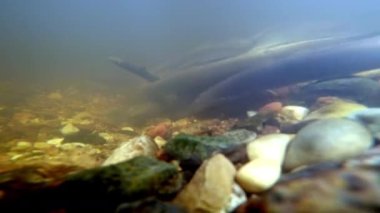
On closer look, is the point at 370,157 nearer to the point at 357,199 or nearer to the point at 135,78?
the point at 357,199

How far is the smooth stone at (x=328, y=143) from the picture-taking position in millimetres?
2291

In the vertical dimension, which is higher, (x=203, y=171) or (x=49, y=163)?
(x=49, y=163)

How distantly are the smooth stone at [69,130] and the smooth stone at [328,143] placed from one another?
3.80 m

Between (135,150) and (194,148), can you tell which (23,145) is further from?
(194,148)

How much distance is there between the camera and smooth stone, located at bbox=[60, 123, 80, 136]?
18.2 feet

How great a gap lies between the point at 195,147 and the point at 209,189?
55cm

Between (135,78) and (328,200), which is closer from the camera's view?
(328,200)

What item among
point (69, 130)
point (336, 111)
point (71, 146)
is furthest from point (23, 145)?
point (336, 111)

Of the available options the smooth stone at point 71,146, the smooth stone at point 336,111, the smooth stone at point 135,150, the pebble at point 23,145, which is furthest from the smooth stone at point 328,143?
the pebble at point 23,145

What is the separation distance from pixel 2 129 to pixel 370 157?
579cm

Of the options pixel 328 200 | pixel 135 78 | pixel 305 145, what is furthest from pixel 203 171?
pixel 135 78

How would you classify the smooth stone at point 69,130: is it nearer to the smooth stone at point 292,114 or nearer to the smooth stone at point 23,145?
the smooth stone at point 23,145

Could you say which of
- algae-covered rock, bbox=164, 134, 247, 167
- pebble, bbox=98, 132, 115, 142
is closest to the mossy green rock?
algae-covered rock, bbox=164, 134, 247, 167

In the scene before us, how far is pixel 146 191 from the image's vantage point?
2189 millimetres
